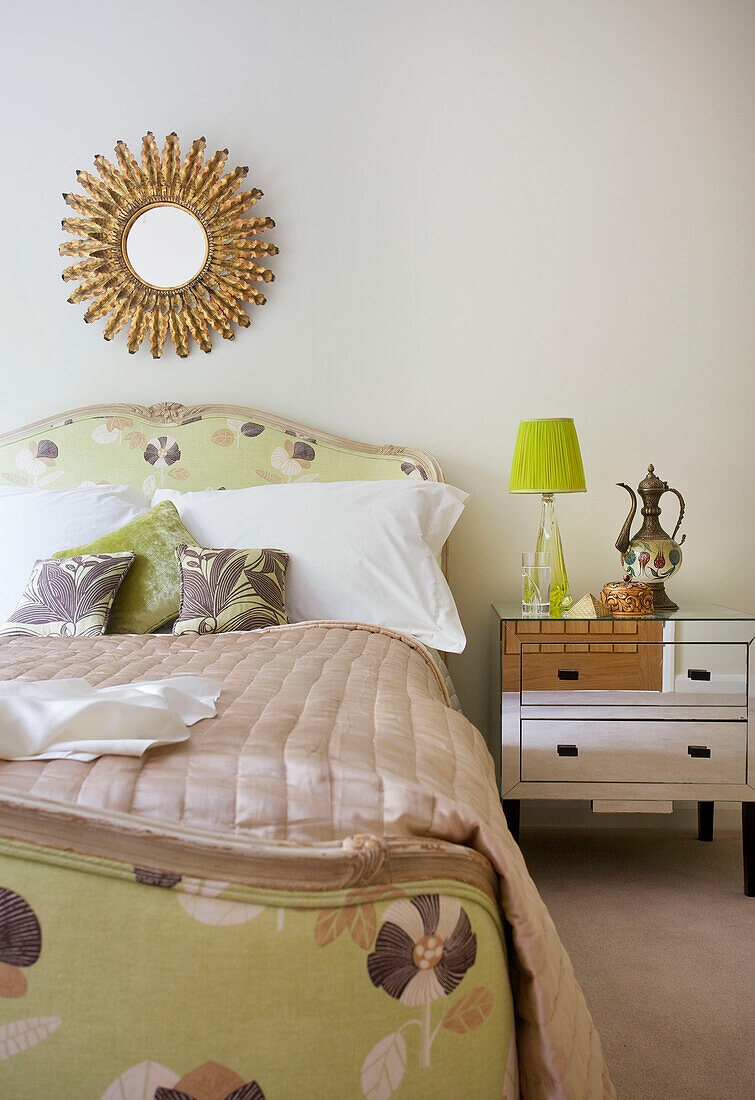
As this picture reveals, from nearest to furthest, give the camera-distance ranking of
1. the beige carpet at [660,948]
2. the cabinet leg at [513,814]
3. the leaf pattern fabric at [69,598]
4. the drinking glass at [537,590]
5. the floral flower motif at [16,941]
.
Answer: the floral flower motif at [16,941], the beige carpet at [660,948], the leaf pattern fabric at [69,598], the cabinet leg at [513,814], the drinking glass at [537,590]

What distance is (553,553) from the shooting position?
7.77 ft

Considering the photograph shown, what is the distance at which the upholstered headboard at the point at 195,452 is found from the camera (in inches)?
102

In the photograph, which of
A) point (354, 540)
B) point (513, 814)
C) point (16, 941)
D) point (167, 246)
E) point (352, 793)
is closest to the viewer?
point (16, 941)

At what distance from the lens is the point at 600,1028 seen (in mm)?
1447

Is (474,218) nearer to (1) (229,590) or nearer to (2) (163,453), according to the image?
(2) (163,453)

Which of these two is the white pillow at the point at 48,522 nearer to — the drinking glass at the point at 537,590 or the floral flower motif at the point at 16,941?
the drinking glass at the point at 537,590

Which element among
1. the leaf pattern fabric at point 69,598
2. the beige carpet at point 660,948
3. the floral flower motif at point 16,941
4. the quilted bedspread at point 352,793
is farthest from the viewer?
the leaf pattern fabric at point 69,598

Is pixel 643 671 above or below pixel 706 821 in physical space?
above

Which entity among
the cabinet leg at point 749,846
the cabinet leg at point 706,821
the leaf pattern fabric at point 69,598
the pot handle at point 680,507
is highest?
the pot handle at point 680,507

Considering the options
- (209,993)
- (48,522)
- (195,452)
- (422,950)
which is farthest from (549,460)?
(209,993)

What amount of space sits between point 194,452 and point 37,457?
0.51 m

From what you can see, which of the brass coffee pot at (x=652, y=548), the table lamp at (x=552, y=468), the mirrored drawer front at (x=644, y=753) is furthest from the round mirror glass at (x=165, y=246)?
the mirrored drawer front at (x=644, y=753)

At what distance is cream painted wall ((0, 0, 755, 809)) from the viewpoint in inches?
101

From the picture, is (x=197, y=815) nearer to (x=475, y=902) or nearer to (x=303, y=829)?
(x=303, y=829)
